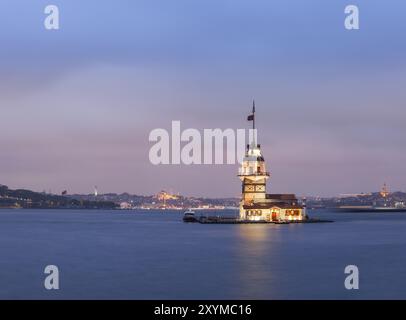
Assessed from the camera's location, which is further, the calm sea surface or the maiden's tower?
the maiden's tower

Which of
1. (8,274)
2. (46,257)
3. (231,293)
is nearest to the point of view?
(231,293)

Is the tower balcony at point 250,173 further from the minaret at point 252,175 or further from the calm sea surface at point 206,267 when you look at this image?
the calm sea surface at point 206,267

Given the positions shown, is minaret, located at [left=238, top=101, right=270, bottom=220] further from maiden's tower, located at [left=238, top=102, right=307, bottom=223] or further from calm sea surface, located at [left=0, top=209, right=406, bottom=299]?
calm sea surface, located at [left=0, top=209, right=406, bottom=299]

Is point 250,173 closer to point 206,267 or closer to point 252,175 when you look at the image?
point 252,175

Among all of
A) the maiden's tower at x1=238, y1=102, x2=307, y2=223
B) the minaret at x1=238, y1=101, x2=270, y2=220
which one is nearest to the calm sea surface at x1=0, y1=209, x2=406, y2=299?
the maiden's tower at x1=238, y1=102, x2=307, y2=223

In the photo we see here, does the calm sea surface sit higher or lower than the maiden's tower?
lower

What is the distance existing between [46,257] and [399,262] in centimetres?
3493

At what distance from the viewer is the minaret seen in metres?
126

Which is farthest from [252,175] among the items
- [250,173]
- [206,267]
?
[206,267]

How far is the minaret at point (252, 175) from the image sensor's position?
126 m
